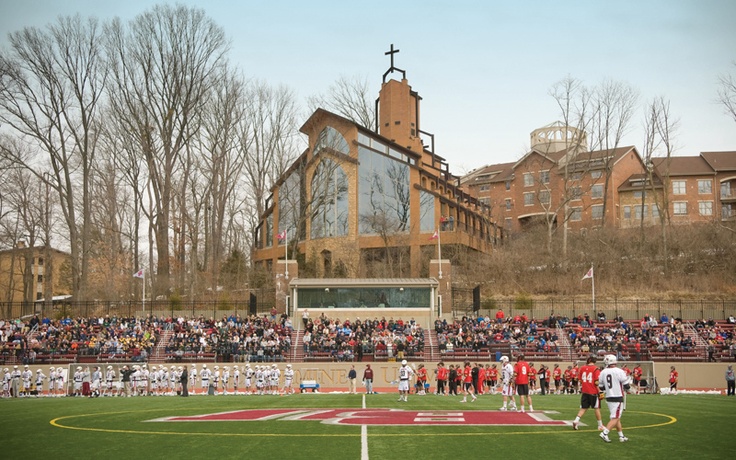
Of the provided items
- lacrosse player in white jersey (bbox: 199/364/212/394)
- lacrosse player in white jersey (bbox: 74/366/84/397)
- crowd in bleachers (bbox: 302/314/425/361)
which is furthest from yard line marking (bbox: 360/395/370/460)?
crowd in bleachers (bbox: 302/314/425/361)

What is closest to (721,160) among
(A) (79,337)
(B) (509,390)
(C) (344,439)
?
(B) (509,390)

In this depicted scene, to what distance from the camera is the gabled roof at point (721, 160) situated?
7200 centimetres

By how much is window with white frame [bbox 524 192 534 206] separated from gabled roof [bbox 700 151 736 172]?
60.1 feet

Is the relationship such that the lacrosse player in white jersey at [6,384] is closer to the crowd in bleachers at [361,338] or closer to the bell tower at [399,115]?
the crowd in bleachers at [361,338]

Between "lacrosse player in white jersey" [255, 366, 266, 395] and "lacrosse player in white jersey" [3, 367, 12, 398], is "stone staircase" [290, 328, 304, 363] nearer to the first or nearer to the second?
"lacrosse player in white jersey" [255, 366, 266, 395]

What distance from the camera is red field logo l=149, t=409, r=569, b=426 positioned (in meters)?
16.9

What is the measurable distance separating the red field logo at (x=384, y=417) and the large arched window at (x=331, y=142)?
39603 millimetres

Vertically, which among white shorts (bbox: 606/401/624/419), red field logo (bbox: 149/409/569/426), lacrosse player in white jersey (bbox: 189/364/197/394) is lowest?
lacrosse player in white jersey (bbox: 189/364/197/394)

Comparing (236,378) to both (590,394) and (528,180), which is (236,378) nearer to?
(590,394)

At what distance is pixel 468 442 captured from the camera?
13.6 m

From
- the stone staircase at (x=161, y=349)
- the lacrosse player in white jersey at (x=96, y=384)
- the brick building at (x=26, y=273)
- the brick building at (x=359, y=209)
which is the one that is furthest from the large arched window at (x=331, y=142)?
the lacrosse player in white jersey at (x=96, y=384)

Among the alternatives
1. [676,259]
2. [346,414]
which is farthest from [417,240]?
[346,414]

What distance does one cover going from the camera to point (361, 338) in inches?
1561

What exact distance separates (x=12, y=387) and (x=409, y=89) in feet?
141
